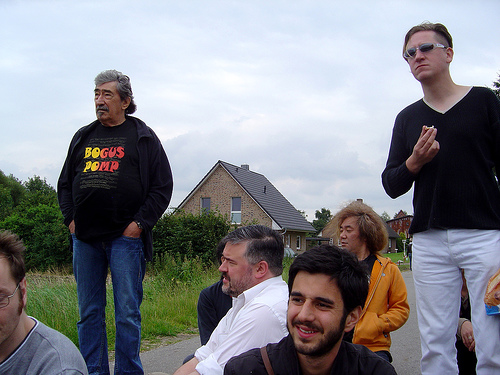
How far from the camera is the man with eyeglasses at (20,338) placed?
6.61ft

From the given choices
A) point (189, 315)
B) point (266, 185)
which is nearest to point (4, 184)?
point (266, 185)

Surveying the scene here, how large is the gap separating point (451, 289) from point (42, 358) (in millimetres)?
2068

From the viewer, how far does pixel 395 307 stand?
142 inches

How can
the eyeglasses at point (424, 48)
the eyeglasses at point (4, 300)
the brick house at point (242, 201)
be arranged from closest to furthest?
the eyeglasses at point (4, 300) → the eyeglasses at point (424, 48) → the brick house at point (242, 201)

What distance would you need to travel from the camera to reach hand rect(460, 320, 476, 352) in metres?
3.20

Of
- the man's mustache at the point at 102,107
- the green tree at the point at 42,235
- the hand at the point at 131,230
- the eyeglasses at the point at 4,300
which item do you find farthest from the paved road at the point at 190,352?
the green tree at the point at 42,235

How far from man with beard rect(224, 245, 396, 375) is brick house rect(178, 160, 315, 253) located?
37.4 metres

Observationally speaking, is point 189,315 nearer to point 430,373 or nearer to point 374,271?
point 374,271

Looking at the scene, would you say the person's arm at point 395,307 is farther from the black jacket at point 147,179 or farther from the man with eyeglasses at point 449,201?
the black jacket at point 147,179

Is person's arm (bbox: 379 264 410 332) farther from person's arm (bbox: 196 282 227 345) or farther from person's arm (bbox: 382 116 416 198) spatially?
person's arm (bbox: 196 282 227 345)

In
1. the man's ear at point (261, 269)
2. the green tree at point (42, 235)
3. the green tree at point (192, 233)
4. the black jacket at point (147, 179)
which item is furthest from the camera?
the green tree at point (42, 235)

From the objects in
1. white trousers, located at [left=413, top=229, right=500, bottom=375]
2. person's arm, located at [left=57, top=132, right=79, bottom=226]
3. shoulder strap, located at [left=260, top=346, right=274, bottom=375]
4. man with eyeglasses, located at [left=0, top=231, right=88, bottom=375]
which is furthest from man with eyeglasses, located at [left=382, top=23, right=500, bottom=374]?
person's arm, located at [left=57, top=132, right=79, bottom=226]

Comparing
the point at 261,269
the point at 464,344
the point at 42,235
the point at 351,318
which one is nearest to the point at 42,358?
the point at 351,318

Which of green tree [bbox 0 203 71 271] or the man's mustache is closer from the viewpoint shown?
the man's mustache
